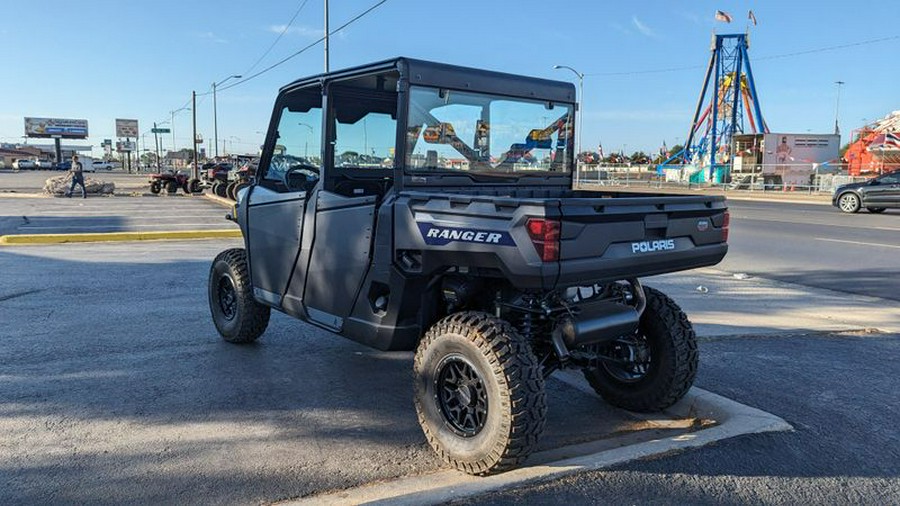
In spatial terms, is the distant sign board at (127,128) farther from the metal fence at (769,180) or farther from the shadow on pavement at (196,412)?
the shadow on pavement at (196,412)

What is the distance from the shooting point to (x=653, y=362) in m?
4.22

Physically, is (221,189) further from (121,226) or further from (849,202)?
(849,202)

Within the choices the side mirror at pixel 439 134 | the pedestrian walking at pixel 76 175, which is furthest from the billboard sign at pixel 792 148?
the side mirror at pixel 439 134

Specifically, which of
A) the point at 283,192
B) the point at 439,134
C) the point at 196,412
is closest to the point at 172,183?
the point at 283,192

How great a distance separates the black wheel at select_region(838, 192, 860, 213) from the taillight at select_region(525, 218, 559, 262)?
2266cm

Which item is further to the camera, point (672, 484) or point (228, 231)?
point (228, 231)

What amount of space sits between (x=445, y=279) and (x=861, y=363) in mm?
3782

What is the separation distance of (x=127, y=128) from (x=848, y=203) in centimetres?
11133

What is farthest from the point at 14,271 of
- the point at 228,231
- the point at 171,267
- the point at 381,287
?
the point at 381,287

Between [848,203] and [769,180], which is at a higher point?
[769,180]

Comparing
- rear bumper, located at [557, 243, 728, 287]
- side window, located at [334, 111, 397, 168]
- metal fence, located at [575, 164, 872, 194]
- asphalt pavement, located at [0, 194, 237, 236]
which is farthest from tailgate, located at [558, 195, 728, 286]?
metal fence, located at [575, 164, 872, 194]

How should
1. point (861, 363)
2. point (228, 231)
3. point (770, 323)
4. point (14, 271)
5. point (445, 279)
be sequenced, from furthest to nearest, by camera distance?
point (228, 231) < point (14, 271) < point (770, 323) < point (861, 363) < point (445, 279)

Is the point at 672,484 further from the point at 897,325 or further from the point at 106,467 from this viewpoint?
the point at 897,325

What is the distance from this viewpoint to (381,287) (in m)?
3.98
